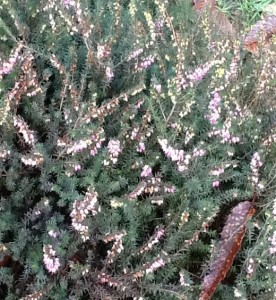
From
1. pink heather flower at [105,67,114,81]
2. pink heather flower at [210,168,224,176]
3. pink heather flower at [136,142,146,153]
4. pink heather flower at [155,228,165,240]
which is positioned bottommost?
pink heather flower at [155,228,165,240]

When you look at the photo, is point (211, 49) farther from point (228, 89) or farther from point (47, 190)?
point (47, 190)

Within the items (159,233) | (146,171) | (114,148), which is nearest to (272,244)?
(159,233)

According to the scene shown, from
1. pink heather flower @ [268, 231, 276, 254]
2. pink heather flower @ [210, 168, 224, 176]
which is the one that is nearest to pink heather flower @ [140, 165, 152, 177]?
pink heather flower @ [210, 168, 224, 176]

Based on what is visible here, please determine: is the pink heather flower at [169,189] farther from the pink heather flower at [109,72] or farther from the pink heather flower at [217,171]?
the pink heather flower at [109,72]

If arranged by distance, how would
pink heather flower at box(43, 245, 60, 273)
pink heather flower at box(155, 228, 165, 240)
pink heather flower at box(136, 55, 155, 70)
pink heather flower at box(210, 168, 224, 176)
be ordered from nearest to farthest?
pink heather flower at box(43, 245, 60, 273), pink heather flower at box(155, 228, 165, 240), pink heather flower at box(210, 168, 224, 176), pink heather flower at box(136, 55, 155, 70)

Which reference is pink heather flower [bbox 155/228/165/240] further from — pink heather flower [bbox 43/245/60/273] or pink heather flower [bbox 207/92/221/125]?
pink heather flower [bbox 207/92/221/125]

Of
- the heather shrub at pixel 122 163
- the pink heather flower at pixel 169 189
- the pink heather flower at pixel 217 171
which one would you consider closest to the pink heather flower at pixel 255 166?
the heather shrub at pixel 122 163

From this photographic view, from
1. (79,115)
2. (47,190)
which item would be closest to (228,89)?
(79,115)
